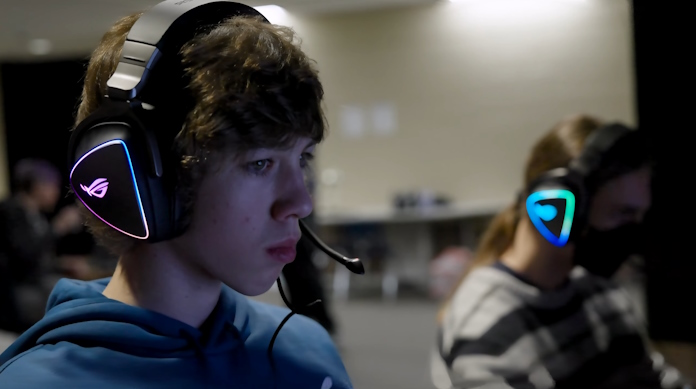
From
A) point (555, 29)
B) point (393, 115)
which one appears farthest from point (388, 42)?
point (555, 29)

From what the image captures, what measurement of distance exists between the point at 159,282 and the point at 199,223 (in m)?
0.09

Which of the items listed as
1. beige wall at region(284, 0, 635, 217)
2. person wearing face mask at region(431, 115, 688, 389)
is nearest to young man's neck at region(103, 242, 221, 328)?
beige wall at region(284, 0, 635, 217)

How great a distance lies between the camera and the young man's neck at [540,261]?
106cm

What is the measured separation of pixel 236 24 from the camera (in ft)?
2.26

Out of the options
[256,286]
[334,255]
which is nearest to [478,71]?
[334,255]

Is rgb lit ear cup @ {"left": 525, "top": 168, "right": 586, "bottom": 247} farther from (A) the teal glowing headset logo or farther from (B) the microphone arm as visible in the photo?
(B) the microphone arm

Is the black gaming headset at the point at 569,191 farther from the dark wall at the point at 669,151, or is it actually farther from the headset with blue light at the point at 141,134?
the headset with blue light at the point at 141,134

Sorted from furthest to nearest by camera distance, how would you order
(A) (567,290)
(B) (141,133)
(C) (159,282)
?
(A) (567,290), (C) (159,282), (B) (141,133)

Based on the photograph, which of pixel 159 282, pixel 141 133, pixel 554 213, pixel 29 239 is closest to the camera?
pixel 141 133

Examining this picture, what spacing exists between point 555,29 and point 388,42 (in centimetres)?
24

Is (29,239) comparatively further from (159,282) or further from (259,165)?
(259,165)

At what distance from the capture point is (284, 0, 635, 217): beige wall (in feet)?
2.86

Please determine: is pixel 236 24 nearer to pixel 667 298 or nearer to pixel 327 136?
pixel 327 136

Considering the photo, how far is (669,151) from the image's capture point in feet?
3.35
